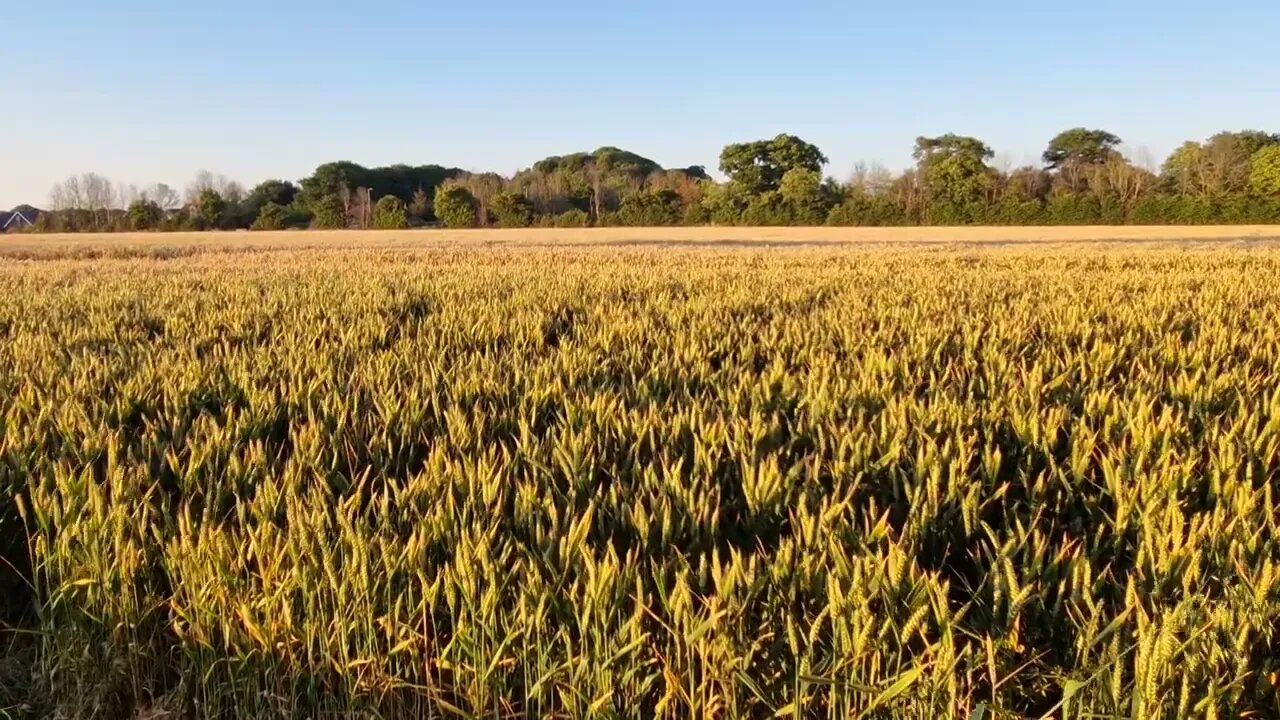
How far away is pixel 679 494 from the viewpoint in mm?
1931

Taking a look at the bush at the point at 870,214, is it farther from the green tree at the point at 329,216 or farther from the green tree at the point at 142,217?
the green tree at the point at 142,217

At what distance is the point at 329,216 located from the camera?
6153 centimetres

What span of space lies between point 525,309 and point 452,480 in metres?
4.86

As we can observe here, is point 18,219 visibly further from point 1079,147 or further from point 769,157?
point 1079,147

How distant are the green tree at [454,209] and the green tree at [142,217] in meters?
19.7

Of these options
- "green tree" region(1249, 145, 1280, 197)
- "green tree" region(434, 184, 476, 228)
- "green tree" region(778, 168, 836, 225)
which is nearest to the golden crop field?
"green tree" region(778, 168, 836, 225)

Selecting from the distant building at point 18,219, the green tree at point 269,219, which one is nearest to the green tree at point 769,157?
the green tree at point 269,219

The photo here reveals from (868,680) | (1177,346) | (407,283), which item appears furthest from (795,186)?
(868,680)

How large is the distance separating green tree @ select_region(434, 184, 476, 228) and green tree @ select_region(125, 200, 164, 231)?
19.7 metres

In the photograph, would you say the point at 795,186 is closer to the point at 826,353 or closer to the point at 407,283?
the point at 407,283

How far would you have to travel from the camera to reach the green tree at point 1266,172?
4741cm

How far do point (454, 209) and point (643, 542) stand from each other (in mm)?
62533

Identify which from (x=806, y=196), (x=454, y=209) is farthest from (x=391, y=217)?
(x=806, y=196)

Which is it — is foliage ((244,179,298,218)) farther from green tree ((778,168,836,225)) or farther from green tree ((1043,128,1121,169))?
green tree ((1043,128,1121,169))
